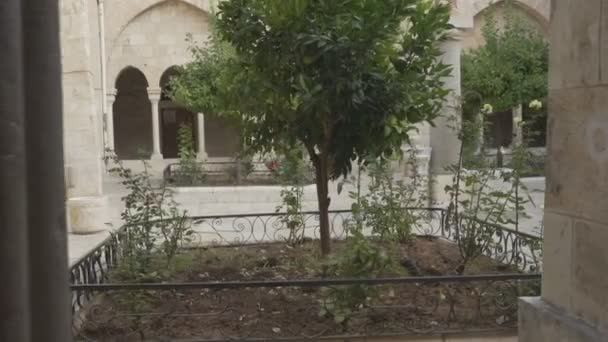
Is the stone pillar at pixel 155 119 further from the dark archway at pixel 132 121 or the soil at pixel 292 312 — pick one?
the soil at pixel 292 312


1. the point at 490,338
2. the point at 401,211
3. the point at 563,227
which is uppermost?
the point at 563,227

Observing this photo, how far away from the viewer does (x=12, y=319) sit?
1378 millimetres

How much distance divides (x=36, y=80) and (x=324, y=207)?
3027 millimetres

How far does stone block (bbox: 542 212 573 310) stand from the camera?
5.38ft

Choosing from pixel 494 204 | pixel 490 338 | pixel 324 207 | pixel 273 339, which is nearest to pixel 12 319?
pixel 273 339

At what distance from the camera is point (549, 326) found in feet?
5.54

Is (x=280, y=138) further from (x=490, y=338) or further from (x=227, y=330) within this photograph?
(x=490, y=338)

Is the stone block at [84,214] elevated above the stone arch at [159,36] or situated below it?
below

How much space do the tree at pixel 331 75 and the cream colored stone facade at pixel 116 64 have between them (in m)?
1.24

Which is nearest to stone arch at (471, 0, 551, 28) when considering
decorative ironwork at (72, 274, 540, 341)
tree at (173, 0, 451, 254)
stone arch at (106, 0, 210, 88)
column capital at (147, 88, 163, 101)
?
stone arch at (106, 0, 210, 88)

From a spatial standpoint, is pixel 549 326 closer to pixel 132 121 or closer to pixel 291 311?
pixel 291 311

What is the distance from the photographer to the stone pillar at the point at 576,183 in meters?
1.49

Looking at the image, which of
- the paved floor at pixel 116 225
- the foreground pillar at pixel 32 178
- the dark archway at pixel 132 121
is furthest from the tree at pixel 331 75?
the dark archway at pixel 132 121

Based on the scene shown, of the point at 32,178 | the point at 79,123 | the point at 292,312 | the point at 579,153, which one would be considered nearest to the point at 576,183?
the point at 579,153
